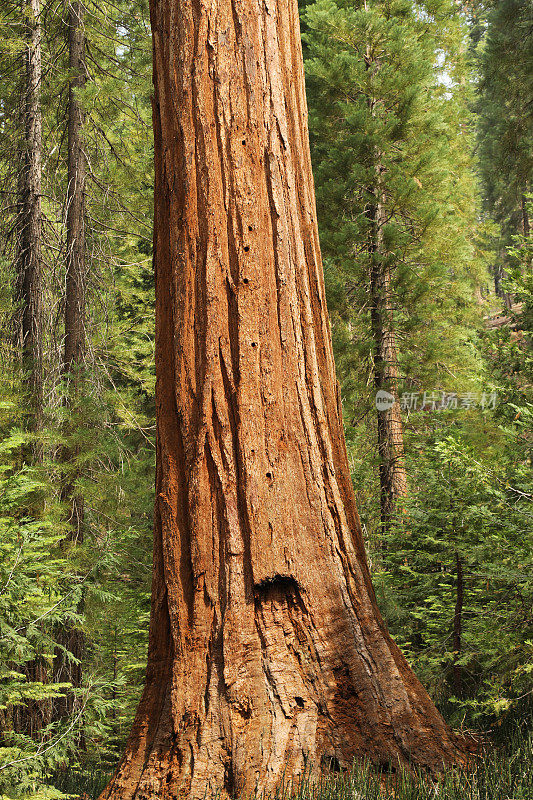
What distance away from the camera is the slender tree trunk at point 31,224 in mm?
7363

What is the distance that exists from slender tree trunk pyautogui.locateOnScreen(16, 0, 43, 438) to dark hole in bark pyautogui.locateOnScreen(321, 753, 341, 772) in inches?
227

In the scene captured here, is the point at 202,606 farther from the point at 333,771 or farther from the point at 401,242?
the point at 401,242

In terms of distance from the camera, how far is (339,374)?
10148 mm

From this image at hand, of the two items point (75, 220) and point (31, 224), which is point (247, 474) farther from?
point (75, 220)

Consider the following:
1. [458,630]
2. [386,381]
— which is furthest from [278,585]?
[386,381]

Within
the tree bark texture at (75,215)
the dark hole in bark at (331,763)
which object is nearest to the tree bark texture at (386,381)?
the tree bark texture at (75,215)

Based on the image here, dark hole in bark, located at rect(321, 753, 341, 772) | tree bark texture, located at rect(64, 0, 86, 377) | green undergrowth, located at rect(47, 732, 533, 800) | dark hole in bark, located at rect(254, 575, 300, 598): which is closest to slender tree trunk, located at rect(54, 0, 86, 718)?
tree bark texture, located at rect(64, 0, 86, 377)

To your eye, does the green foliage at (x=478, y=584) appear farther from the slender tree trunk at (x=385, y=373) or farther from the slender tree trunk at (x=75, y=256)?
the slender tree trunk at (x=75, y=256)

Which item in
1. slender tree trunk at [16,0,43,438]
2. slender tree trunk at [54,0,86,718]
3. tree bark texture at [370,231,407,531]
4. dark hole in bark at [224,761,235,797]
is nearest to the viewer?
dark hole in bark at [224,761,235,797]

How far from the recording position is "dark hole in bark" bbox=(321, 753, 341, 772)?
2421 mm

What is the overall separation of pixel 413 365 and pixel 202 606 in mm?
7680

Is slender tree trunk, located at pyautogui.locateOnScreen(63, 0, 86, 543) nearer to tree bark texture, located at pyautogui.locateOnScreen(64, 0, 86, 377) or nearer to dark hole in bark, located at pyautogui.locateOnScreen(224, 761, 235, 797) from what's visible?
tree bark texture, located at pyautogui.locateOnScreen(64, 0, 86, 377)

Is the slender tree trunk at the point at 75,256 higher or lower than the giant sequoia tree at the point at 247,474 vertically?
higher

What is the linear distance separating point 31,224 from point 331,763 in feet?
22.4
